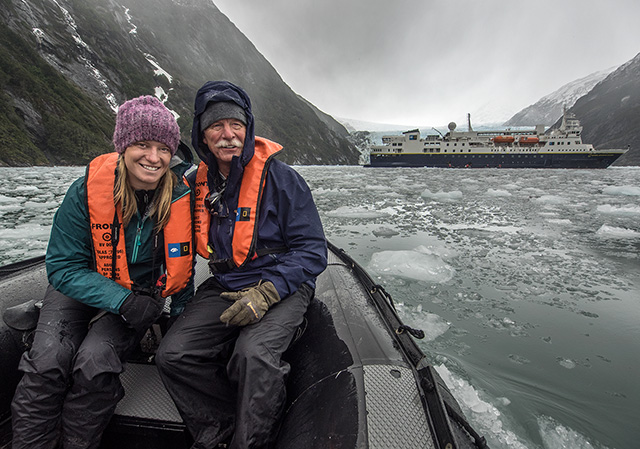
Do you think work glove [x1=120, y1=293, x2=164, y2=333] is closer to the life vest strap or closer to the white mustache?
the life vest strap

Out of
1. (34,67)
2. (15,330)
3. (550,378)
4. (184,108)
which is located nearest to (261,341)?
(15,330)

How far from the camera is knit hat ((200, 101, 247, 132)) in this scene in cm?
144

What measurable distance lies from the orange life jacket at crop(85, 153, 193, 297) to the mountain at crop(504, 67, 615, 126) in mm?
181998

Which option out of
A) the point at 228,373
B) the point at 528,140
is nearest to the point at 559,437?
the point at 228,373

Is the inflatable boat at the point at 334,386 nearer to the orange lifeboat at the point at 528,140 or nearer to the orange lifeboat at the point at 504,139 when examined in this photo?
the orange lifeboat at the point at 504,139

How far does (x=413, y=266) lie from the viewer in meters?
3.62

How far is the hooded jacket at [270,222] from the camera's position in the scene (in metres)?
1.46

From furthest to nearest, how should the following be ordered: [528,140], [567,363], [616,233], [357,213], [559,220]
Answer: [528,140] < [357,213] < [559,220] < [616,233] < [567,363]

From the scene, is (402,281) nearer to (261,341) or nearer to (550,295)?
(550,295)

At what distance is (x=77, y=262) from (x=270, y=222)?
36.5 inches

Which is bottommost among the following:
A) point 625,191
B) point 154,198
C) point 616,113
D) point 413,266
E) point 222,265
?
point 625,191

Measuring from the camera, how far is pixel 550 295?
9.55 feet

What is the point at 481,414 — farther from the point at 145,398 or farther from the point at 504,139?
the point at 504,139

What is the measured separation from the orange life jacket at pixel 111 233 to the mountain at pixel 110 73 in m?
32.5
